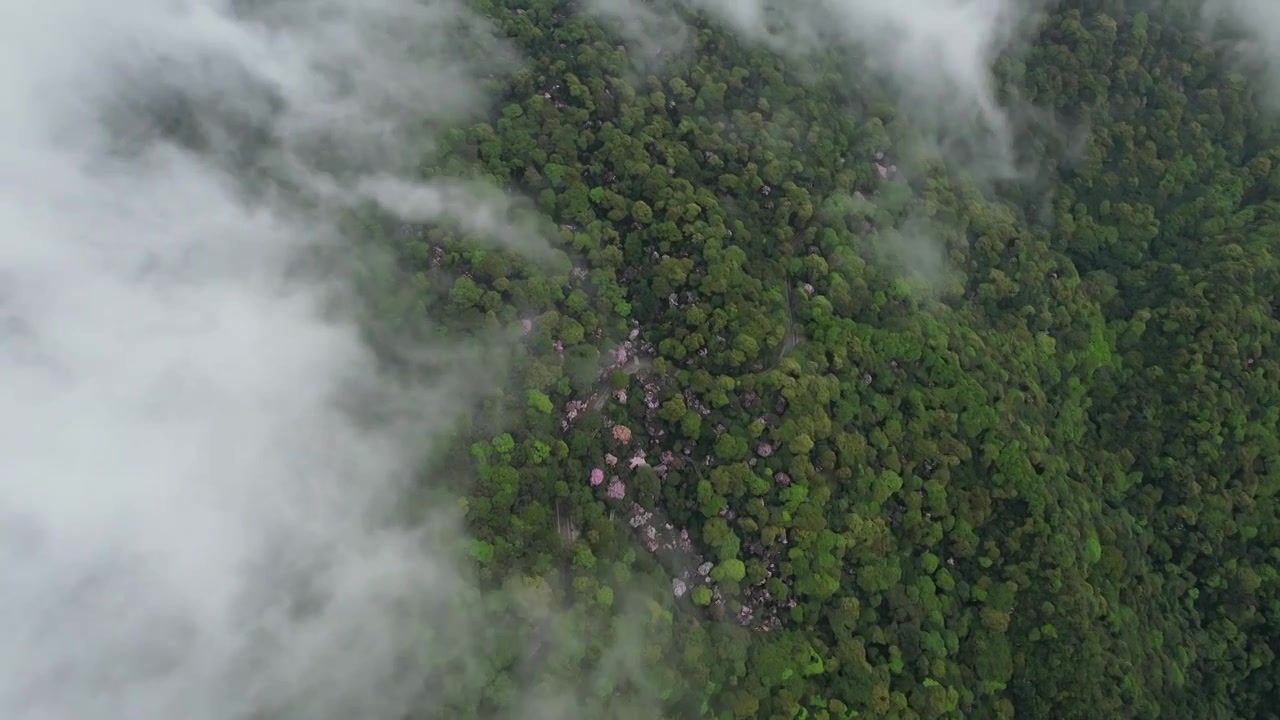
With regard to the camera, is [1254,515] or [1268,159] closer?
[1254,515]

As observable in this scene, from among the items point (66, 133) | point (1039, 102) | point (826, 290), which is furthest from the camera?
point (1039, 102)

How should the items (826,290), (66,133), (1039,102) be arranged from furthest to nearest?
1. (1039,102)
2. (826,290)
3. (66,133)

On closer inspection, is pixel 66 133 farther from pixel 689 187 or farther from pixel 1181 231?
pixel 1181 231

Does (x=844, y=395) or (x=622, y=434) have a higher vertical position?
(x=844, y=395)

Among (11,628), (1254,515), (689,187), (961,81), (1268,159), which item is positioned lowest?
(11,628)

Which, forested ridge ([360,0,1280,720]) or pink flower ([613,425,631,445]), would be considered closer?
forested ridge ([360,0,1280,720])

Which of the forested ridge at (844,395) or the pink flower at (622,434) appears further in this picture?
the pink flower at (622,434)

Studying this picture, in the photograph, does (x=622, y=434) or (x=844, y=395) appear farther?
(x=844, y=395)

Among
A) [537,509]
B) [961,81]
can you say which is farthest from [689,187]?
[961,81]
